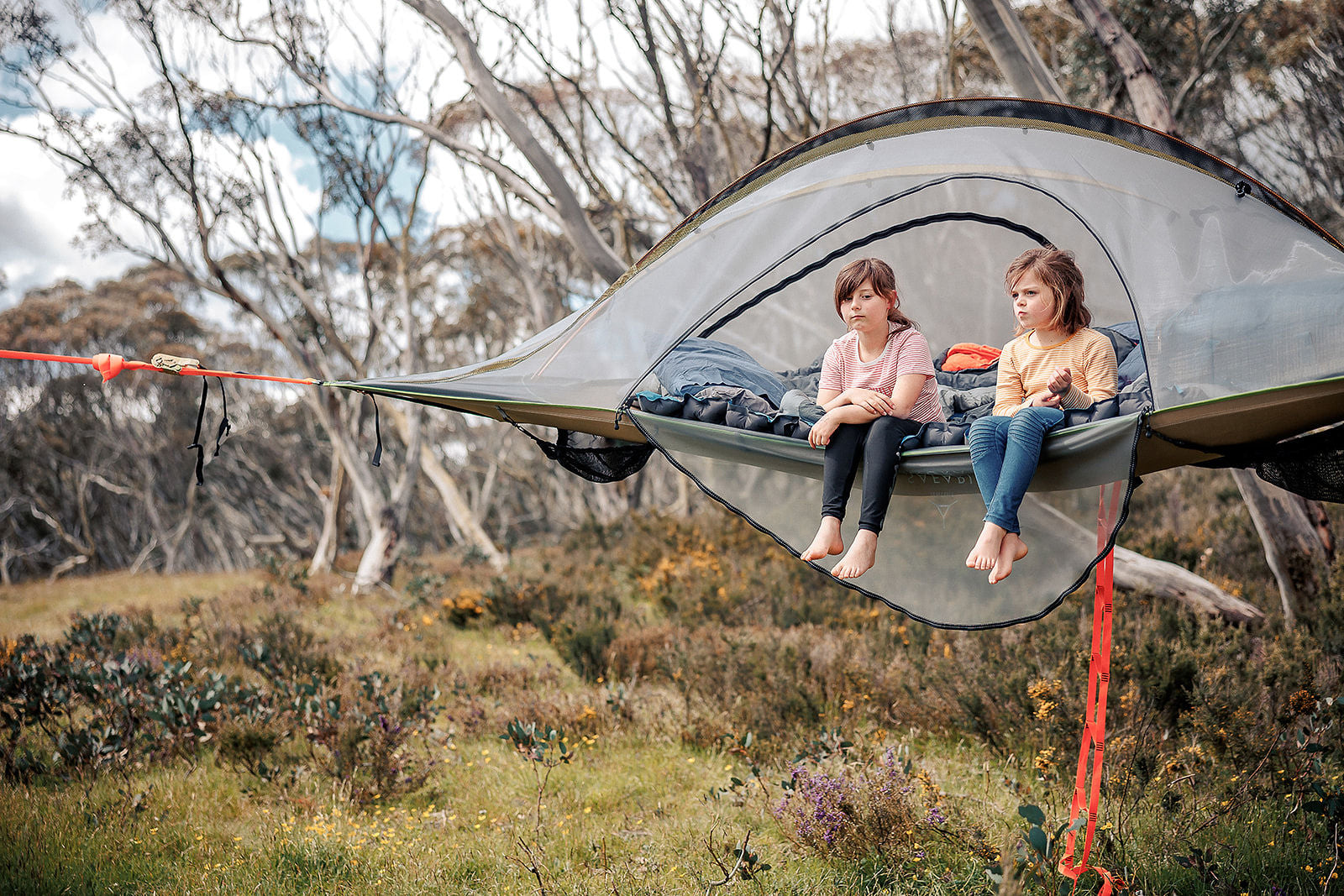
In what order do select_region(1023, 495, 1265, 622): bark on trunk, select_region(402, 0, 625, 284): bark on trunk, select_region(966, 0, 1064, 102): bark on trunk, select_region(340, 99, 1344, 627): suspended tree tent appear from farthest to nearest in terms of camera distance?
select_region(402, 0, 625, 284): bark on trunk < select_region(1023, 495, 1265, 622): bark on trunk < select_region(966, 0, 1064, 102): bark on trunk < select_region(340, 99, 1344, 627): suspended tree tent

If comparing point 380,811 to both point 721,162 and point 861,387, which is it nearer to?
point 861,387

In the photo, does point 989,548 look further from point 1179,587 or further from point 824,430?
point 1179,587

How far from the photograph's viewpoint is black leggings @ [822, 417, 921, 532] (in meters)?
2.10

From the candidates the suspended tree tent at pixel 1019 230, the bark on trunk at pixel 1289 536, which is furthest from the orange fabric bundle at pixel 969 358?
the bark on trunk at pixel 1289 536

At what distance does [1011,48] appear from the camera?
323cm

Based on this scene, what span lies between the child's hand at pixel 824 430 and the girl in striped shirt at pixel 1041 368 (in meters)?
0.34

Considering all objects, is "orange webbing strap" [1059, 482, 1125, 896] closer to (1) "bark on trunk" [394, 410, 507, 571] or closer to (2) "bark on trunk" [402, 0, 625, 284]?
(2) "bark on trunk" [402, 0, 625, 284]

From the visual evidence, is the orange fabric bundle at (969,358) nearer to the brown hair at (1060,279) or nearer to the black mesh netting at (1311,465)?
the brown hair at (1060,279)

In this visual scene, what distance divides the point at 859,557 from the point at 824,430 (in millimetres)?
335

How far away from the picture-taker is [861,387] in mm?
2291

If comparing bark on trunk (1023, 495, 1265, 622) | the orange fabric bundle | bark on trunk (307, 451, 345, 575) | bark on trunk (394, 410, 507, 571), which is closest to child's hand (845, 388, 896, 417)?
the orange fabric bundle

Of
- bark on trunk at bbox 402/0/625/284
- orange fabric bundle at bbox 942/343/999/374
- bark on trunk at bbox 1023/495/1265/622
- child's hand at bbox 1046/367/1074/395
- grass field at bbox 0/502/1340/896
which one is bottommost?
grass field at bbox 0/502/1340/896

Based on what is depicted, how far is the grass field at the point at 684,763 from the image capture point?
95.0 inches

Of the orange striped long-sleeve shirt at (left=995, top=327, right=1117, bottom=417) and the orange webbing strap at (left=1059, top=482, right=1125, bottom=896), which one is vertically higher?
the orange striped long-sleeve shirt at (left=995, top=327, right=1117, bottom=417)
